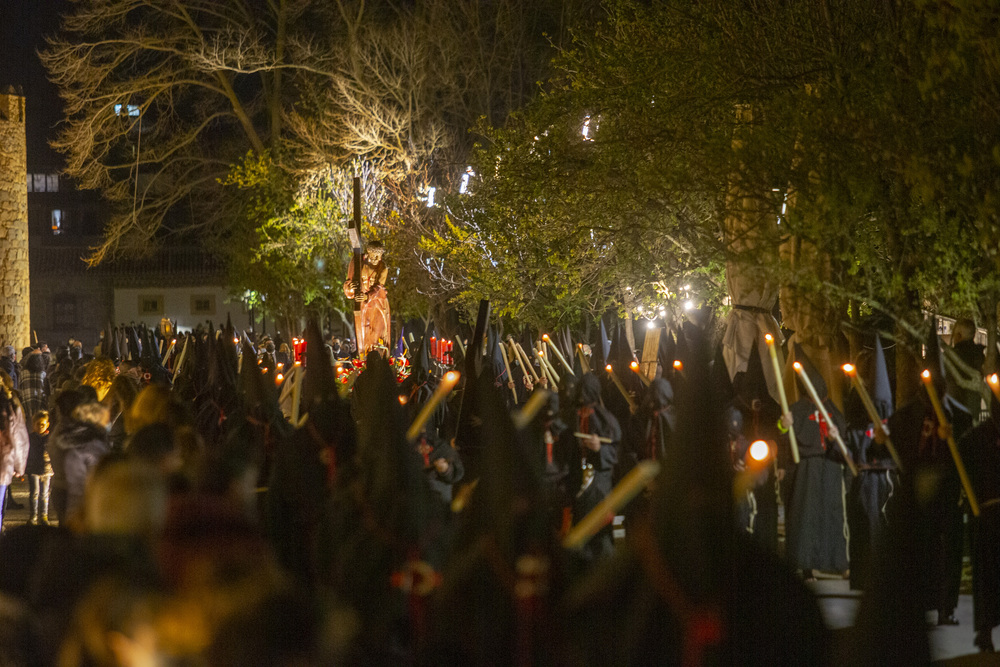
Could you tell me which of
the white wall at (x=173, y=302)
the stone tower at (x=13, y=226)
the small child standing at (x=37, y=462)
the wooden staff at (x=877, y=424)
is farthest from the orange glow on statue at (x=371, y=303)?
the white wall at (x=173, y=302)

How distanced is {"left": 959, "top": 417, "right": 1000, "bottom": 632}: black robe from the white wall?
5406cm

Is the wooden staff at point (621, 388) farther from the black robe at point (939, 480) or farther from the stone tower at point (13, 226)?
the stone tower at point (13, 226)

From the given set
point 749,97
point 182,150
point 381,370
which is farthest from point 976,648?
point 182,150

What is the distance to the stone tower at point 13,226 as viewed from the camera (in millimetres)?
31234

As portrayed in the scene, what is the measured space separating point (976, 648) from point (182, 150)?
36635 millimetres

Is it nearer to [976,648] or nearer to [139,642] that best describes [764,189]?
[976,648]

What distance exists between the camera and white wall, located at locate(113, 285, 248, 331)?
193 ft

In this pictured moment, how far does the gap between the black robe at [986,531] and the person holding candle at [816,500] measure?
5.91 feet

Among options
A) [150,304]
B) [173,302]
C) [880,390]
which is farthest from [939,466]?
[150,304]

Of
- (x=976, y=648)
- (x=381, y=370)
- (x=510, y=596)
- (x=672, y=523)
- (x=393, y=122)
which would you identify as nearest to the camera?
(x=672, y=523)

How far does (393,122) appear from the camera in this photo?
31609mm

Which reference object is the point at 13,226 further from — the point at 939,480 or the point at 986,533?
the point at 986,533

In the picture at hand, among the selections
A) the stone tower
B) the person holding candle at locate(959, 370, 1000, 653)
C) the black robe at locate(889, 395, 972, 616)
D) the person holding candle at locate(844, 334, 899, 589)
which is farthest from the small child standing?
the stone tower

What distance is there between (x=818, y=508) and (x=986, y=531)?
2.10m
